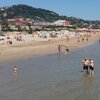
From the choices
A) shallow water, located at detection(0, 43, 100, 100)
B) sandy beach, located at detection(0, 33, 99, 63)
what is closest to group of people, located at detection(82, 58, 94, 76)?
shallow water, located at detection(0, 43, 100, 100)

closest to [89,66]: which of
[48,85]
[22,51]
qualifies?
[48,85]

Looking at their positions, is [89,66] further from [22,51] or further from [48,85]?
[22,51]

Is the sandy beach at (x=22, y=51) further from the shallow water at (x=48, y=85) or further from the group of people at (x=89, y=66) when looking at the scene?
the group of people at (x=89, y=66)

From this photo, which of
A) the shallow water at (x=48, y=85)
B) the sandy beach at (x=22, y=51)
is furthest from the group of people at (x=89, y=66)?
the sandy beach at (x=22, y=51)

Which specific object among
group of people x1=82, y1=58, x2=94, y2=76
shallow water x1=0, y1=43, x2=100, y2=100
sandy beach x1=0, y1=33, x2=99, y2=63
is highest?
group of people x1=82, y1=58, x2=94, y2=76

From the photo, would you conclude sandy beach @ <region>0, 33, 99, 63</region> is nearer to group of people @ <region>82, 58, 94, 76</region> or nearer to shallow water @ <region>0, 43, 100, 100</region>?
shallow water @ <region>0, 43, 100, 100</region>

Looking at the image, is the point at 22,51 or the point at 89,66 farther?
the point at 22,51

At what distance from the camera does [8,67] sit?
1110 inches

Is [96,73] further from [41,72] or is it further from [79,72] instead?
[41,72]

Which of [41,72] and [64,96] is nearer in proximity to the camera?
[64,96]

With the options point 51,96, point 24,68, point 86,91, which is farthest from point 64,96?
point 24,68

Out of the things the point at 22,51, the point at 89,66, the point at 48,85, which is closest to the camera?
the point at 48,85

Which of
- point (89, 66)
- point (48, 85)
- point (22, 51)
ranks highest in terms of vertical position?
point (89, 66)

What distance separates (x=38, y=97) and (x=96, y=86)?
4369 millimetres
